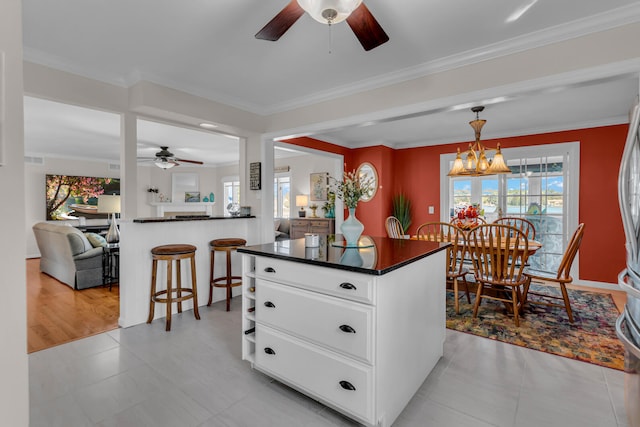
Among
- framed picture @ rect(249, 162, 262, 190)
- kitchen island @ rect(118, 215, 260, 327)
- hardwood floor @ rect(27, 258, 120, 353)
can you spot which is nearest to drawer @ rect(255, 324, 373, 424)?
kitchen island @ rect(118, 215, 260, 327)

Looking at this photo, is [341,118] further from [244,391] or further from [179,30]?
[244,391]

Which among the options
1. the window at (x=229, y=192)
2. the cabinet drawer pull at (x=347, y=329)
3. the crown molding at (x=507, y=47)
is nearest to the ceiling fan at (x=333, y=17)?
the crown molding at (x=507, y=47)

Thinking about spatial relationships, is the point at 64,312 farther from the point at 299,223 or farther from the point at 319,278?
the point at 299,223

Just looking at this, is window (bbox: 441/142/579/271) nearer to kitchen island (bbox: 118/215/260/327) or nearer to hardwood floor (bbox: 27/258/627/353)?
hardwood floor (bbox: 27/258/627/353)

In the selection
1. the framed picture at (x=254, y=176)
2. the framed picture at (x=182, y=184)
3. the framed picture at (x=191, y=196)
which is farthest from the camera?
the framed picture at (x=191, y=196)

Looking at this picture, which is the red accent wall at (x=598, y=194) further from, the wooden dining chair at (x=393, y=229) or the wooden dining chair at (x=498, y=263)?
the wooden dining chair at (x=498, y=263)

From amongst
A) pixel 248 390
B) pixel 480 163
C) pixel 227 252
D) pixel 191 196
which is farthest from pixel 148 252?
pixel 191 196

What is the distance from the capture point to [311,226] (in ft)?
22.0

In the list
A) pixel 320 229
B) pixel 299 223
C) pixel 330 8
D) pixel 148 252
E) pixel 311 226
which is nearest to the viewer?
pixel 330 8

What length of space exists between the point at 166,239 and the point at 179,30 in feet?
6.61

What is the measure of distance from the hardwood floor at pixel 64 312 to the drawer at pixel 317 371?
196cm

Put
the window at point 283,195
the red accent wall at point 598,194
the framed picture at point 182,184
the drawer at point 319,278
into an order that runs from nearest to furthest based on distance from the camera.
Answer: the drawer at point 319,278 → the red accent wall at point 598,194 → the window at point 283,195 → the framed picture at point 182,184

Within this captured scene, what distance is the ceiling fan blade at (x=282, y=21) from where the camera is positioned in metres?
1.67

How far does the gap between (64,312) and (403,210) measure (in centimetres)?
533
